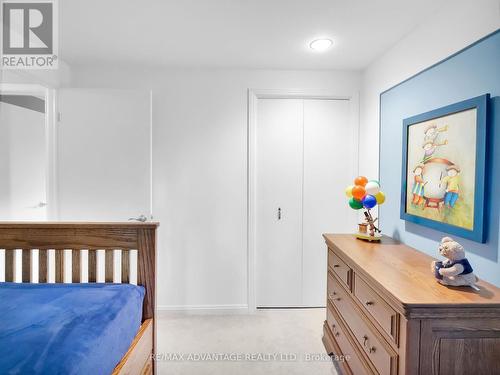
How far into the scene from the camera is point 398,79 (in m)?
2.27

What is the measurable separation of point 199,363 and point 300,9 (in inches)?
99.7

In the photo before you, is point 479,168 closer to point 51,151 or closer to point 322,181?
point 322,181

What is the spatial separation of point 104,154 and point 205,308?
5.79 feet

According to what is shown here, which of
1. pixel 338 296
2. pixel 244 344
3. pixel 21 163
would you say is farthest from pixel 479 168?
pixel 21 163

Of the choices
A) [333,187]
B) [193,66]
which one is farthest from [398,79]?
[193,66]

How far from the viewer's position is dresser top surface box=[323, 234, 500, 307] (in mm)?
1160

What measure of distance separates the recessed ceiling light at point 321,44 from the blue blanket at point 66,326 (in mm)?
2156

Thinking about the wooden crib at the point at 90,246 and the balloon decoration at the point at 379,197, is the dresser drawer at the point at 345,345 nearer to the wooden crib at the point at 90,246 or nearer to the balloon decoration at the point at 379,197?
the balloon decoration at the point at 379,197

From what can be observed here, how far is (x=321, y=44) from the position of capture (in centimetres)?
235

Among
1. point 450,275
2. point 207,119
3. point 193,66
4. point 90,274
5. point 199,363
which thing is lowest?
point 199,363

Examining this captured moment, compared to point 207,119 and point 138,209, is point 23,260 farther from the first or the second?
point 207,119

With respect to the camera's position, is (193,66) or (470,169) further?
(193,66)

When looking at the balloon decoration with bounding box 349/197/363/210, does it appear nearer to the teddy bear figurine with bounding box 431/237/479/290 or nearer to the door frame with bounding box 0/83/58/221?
the teddy bear figurine with bounding box 431/237/479/290

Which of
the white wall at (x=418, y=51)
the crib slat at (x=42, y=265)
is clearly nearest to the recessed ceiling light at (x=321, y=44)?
the white wall at (x=418, y=51)
